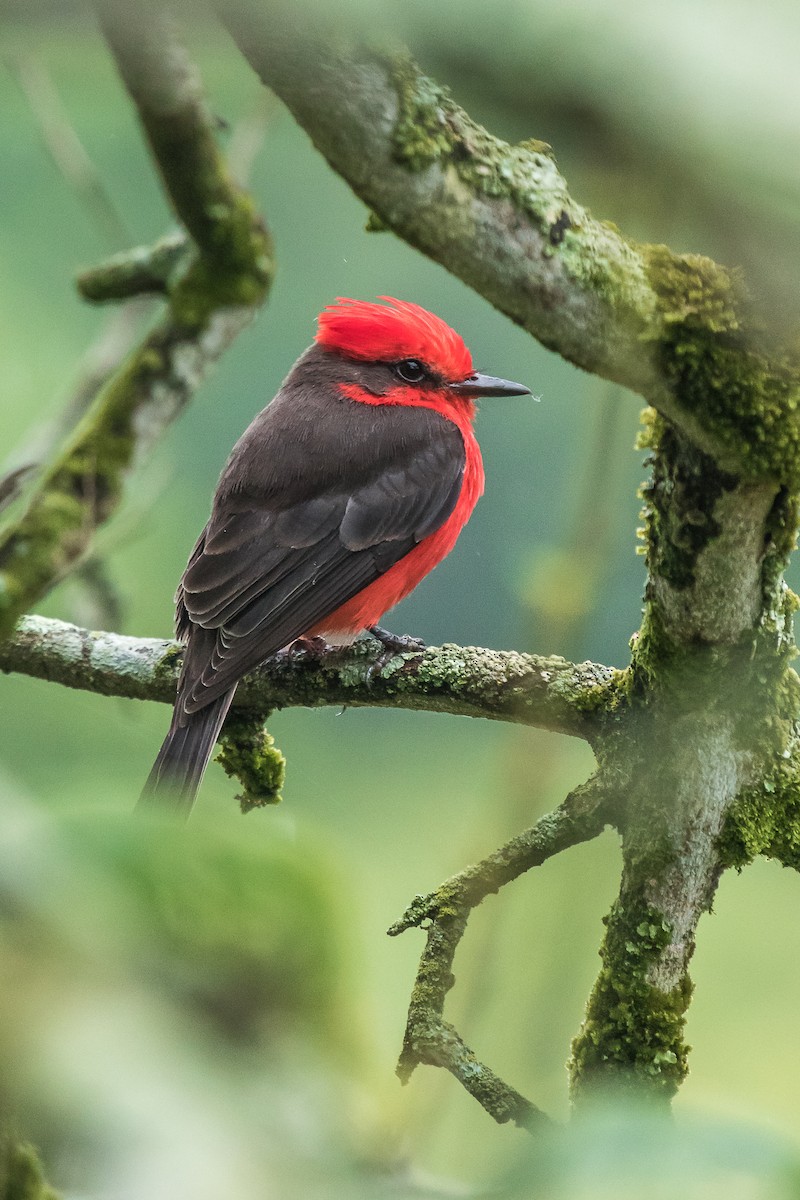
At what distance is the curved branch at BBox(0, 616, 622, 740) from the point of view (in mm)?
3094

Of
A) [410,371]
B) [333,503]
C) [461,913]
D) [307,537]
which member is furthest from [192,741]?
[410,371]

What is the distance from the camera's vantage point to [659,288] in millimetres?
1956

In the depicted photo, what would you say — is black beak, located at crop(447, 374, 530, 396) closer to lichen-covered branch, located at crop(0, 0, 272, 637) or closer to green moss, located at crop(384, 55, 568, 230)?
lichen-covered branch, located at crop(0, 0, 272, 637)

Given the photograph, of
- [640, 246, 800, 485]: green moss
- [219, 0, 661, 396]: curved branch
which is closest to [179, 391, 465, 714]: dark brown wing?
[640, 246, 800, 485]: green moss

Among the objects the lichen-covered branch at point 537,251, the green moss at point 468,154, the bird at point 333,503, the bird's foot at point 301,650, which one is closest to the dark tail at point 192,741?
the bird at point 333,503

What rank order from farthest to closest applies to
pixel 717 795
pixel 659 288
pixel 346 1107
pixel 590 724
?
pixel 590 724
pixel 717 795
pixel 659 288
pixel 346 1107

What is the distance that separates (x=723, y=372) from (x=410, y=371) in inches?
109

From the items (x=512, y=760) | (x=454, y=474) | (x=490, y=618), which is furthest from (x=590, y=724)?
(x=490, y=618)

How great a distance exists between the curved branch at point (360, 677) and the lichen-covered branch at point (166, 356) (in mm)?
231

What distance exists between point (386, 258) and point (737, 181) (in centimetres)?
1059

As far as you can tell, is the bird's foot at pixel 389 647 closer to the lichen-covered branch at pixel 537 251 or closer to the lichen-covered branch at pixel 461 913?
the lichen-covered branch at pixel 461 913

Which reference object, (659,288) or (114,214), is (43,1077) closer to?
(659,288)

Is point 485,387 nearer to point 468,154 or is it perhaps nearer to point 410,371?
point 410,371

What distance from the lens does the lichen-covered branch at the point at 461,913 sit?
2.41m
